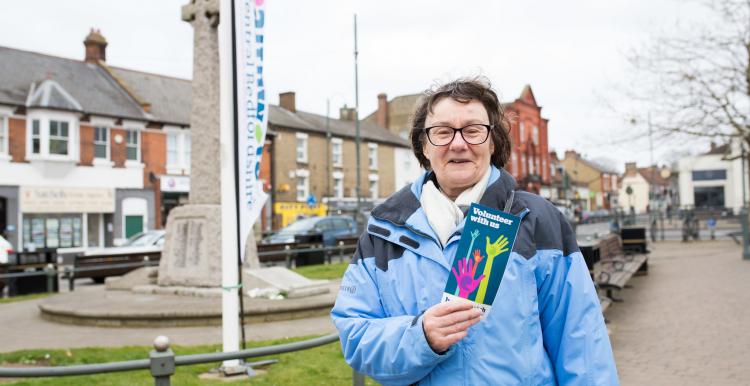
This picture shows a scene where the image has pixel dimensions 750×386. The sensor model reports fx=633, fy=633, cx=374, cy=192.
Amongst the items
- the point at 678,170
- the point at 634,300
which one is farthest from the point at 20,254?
the point at 678,170

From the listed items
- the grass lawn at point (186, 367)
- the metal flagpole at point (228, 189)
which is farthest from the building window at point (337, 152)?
the metal flagpole at point (228, 189)

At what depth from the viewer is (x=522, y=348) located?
200 cm

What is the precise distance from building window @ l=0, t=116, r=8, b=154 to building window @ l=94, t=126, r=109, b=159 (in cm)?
373

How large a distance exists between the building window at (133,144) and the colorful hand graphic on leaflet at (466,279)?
101 ft

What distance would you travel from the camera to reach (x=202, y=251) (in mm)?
10023

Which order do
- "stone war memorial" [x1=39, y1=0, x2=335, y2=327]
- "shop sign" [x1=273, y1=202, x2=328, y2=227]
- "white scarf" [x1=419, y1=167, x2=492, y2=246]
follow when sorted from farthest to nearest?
"shop sign" [x1=273, y1=202, x2=328, y2=227], "stone war memorial" [x1=39, y1=0, x2=335, y2=327], "white scarf" [x1=419, y1=167, x2=492, y2=246]

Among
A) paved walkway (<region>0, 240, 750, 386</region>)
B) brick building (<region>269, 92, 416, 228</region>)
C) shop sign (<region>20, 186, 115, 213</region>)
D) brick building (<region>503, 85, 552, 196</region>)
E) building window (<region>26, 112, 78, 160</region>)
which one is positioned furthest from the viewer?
brick building (<region>503, 85, 552, 196</region>)

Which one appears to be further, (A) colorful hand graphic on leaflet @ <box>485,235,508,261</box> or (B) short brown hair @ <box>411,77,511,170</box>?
(B) short brown hair @ <box>411,77,511,170</box>

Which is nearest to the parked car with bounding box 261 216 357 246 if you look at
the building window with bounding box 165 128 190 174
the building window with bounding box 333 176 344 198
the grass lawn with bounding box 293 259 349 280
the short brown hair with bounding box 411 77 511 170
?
the grass lawn with bounding box 293 259 349 280

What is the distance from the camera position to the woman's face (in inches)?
87.1

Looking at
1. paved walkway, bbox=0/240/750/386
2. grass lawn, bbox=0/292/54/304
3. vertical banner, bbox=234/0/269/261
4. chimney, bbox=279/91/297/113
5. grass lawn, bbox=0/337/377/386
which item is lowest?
grass lawn, bbox=0/292/54/304

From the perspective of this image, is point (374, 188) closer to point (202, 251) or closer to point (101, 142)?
point (101, 142)

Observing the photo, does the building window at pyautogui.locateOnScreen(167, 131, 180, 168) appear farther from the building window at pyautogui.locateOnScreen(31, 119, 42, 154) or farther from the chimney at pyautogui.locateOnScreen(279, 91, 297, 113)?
the chimney at pyautogui.locateOnScreen(279, 91, 297, 113)

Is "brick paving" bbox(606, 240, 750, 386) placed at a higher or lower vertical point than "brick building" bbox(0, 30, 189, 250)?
lower
